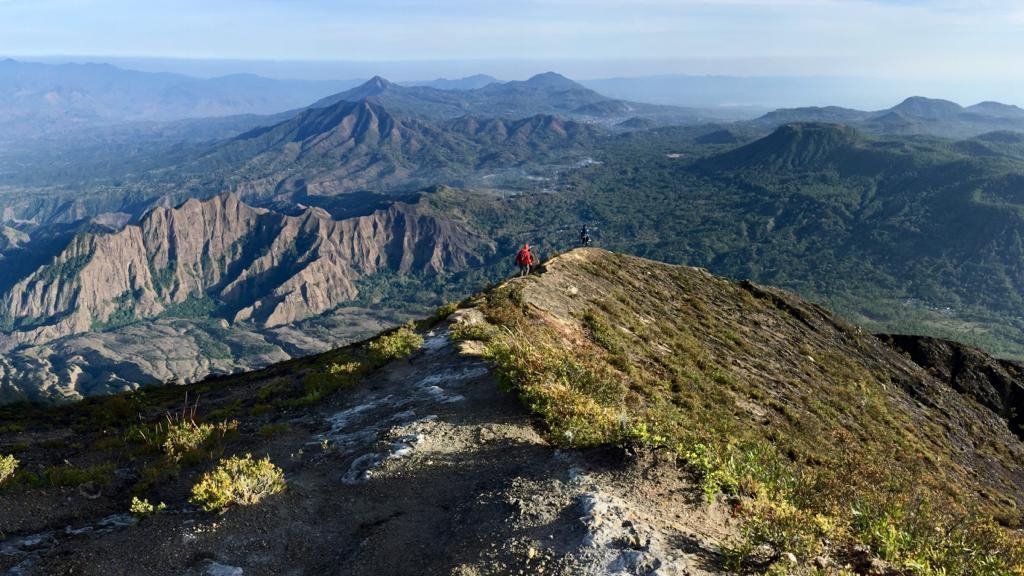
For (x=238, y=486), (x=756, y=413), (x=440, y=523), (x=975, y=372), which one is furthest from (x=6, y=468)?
(x=975, y=372)

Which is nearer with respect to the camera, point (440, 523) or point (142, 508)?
point (440, 523)

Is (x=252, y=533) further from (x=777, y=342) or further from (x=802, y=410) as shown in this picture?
(x=777, y=342)

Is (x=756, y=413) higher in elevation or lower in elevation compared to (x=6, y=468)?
lower

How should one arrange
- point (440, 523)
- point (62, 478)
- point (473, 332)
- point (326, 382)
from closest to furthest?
point (440, 523) < point (62, 478) < point (326, 382) < point (473, 332)

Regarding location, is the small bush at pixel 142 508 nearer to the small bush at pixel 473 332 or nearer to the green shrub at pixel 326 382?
the green shrub at pixel 326 382

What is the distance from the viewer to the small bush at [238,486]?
9719 millimetres

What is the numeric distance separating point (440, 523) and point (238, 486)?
3.83 metres

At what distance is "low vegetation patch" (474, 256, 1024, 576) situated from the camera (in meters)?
8.39

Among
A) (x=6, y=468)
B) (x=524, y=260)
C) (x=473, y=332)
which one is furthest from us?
(x=524, y=260)

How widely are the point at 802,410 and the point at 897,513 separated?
1709 cm

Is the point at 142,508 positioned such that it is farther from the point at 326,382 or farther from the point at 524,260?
the point at 524,260

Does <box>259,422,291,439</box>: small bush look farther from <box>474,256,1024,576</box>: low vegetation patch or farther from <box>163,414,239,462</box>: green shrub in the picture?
<box>474,256,1024,576</box>: low vegetation patch

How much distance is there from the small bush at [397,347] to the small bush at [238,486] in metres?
7.82

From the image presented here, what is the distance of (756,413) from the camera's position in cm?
2248
